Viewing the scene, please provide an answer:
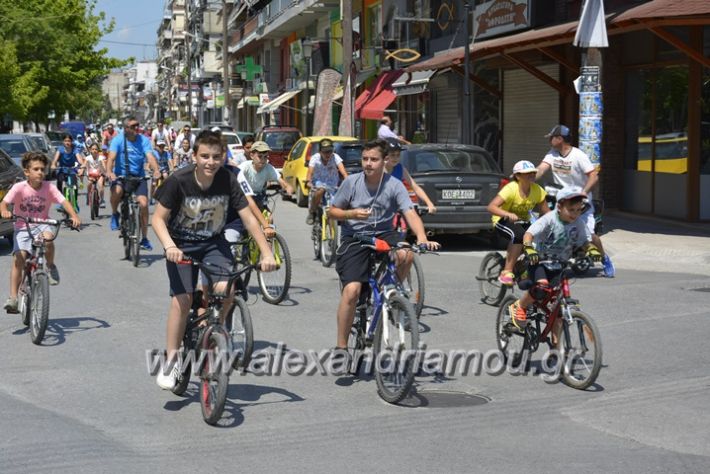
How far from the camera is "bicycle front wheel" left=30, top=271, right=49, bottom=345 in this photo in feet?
30.1

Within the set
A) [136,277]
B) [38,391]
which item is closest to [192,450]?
[38,391]

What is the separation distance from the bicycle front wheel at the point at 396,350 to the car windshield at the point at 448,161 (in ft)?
30.0

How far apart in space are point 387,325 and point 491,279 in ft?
14.1

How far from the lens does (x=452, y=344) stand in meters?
9.20

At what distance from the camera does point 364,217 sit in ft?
25.2

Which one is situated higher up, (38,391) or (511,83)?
(511,83)

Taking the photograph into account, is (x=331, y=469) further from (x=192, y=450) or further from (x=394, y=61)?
(x=394, y=61)

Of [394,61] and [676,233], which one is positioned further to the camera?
[394,61]

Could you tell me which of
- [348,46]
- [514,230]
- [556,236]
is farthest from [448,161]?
[348,46]

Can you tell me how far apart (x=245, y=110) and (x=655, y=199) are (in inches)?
2375

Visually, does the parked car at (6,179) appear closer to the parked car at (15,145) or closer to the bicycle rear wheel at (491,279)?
the bicycle rear wheel at (491,279)

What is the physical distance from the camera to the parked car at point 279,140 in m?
32.8

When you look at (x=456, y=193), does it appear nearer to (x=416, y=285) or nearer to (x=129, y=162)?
(x=129, y=162)

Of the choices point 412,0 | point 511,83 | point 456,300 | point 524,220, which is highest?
point 412,0
